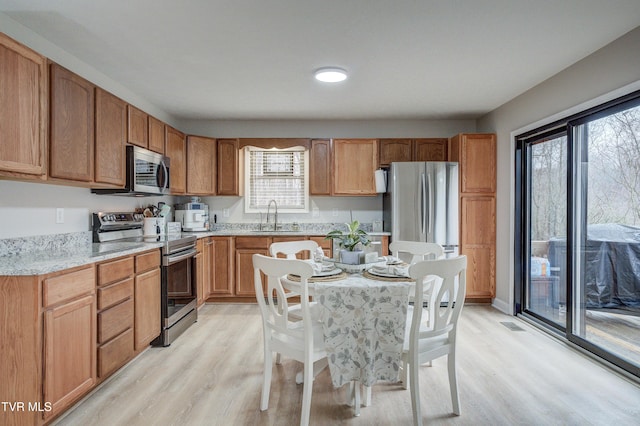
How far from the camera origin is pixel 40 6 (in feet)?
7.06

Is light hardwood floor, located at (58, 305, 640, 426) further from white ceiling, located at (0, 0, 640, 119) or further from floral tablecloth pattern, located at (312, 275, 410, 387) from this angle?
white ceiling, located at (0, 0, 640, 119)

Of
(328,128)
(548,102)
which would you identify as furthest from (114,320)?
(548,102)

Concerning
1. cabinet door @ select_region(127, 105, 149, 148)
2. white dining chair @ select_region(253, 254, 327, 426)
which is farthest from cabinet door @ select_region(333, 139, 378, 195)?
white dining chair @ select_region(253, 254, 327, 426)

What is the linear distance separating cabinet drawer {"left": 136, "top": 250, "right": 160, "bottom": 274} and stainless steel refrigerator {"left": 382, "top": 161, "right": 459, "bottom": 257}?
8.66ft

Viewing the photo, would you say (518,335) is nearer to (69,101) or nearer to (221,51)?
(221,51)

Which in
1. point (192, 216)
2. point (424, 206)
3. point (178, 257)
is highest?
point (424, 206)

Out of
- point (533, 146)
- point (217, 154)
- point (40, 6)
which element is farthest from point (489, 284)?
point (40, 6)

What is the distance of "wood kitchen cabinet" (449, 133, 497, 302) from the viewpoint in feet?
14.1

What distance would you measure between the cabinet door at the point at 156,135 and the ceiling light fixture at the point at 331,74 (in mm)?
1785

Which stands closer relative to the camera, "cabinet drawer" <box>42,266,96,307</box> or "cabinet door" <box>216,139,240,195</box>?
"cabinet drawer" <box>42,266,96,307</box>

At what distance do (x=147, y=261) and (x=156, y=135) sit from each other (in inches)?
59.0

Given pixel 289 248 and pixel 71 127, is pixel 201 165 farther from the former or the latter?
pixel 289 248

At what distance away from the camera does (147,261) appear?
289 cm

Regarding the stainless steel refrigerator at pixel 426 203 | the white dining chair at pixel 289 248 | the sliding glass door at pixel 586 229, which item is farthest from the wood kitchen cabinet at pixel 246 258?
the sliding glass door at pixel 586 229
